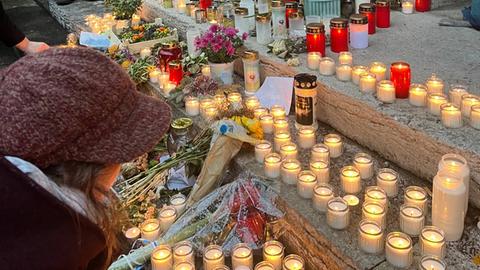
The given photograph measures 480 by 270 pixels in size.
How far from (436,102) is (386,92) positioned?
0.78ft

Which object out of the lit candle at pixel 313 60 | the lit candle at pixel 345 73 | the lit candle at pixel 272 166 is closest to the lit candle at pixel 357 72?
the lit candle at pixel 345 73

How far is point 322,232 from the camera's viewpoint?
80.6 inches

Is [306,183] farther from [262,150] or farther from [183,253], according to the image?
[183,253]

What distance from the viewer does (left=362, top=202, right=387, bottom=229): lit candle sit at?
1994 millimetres

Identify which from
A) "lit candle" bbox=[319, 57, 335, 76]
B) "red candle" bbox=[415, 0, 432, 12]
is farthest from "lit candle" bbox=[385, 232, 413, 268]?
"red candle" bbox=[415, 0, 432, 12]

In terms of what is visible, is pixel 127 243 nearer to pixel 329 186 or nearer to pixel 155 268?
pixel 155 268

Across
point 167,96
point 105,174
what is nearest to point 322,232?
point 105,174

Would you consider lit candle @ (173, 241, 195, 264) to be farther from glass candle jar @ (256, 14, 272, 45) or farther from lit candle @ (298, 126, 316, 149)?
glass candle jar @ (256, 14, 272, 45)

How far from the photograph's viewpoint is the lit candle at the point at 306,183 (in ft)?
7.40

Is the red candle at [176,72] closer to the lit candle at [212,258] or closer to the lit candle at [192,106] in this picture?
the lit candle at [192,106]

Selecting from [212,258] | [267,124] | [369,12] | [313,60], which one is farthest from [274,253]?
[369,12]

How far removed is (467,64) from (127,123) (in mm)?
2291

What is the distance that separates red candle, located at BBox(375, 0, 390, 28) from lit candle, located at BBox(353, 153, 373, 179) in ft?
5.41

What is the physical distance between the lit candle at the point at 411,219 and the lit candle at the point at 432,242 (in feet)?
0.28
